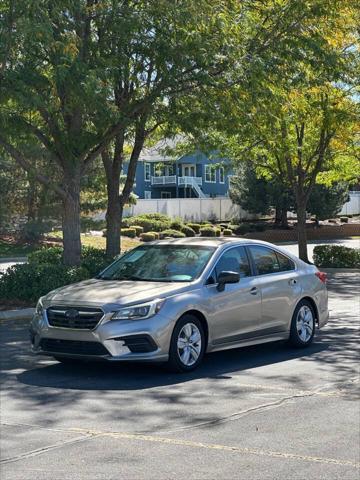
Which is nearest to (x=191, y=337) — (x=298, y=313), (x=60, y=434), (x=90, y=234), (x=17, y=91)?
(x=298, y=313)

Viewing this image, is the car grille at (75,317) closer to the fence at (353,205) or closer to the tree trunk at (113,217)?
the tree trunk at (113,217)

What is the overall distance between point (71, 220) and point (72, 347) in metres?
8.17

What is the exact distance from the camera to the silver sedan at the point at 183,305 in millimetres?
8602

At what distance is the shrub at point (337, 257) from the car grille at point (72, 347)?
1900 centimetres

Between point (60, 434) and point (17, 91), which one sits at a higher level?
point (17, 91)

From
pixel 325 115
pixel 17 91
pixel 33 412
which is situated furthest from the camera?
pixel 325 115

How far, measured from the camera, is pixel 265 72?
1484 centimetres

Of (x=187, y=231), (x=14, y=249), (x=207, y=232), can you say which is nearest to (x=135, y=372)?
(x=14, y=249)

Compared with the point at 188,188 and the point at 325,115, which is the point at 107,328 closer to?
the point at 325,115

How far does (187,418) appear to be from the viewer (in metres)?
6.90

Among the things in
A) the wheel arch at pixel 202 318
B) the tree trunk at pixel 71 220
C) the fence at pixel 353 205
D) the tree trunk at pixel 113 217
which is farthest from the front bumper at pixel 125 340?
the fence at pixel 353 205

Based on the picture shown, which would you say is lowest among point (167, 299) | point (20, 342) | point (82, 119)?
point (20, 342)

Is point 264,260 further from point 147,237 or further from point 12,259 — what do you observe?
point 147,237

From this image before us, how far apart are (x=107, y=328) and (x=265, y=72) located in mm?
7968
